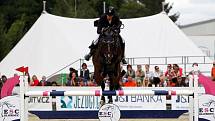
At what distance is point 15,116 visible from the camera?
9.77 m

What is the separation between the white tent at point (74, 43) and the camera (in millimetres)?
23203

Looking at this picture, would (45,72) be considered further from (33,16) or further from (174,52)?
(33,16)

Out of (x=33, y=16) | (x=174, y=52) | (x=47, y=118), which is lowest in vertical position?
(x=47, y=118)

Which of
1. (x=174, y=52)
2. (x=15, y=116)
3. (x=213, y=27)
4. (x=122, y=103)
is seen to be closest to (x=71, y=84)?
(x=122, y=103)

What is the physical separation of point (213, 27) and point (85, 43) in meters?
47.7

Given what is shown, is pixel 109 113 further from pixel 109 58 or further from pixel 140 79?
pixel 140 79

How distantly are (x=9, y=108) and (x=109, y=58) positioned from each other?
7.82ft

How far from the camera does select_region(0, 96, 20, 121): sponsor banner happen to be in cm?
980

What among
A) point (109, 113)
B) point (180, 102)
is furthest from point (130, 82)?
point (109, 113)

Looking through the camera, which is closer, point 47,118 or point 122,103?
point 47,118

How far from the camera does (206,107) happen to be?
32.0ft

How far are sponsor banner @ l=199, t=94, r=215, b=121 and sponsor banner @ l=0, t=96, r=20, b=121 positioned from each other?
298 centimetres

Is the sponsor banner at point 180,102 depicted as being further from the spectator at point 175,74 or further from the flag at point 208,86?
the flag at point 208,86

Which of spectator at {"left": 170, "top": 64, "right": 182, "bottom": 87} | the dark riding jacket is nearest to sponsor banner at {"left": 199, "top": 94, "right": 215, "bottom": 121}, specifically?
the dark riding jacket
